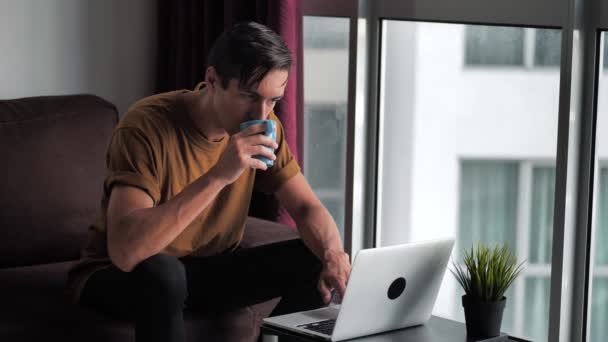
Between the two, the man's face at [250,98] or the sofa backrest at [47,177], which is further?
the sofa backrest at [47,177]

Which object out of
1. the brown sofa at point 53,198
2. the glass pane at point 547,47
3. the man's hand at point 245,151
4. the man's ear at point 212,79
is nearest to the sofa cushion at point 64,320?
the brown sofa at point 53,198

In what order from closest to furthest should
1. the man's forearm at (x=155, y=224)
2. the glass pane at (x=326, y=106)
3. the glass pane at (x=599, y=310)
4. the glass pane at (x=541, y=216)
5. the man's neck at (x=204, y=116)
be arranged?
the man's forearm at (x=155, y=224)
the man's neck at (x=204, y=116)
the glass pane at (x=599, y=310)
the glass pane at (x=541, y=216)
the glass pane at (x=326, y=106)

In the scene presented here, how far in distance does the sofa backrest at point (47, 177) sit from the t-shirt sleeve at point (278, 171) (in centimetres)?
55

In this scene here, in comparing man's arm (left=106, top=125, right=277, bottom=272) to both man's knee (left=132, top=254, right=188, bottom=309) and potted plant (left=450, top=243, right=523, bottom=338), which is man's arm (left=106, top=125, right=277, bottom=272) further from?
potted plant (left=450, top=243, right=523, bottom=338)

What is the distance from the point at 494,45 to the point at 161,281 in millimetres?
1420

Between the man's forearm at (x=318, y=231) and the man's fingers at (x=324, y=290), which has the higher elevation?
the man's forearm at (x=318, y=231)

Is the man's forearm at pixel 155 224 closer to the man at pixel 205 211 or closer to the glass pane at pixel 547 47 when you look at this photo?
the man at pixel 205 211

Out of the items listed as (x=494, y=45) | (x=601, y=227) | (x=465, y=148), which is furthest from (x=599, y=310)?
(x=494, y=45)

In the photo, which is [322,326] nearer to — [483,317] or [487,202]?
[483,317]

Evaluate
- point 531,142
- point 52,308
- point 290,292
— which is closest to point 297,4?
point 531,142

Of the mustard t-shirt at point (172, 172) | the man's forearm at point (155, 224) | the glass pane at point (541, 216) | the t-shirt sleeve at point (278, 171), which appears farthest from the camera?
the glass pane at point (541, 216)

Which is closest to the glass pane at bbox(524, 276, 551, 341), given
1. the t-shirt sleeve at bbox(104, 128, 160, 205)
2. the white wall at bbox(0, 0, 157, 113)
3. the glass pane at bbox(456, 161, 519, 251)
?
the glass pane at bbox(456, 161, 519, 251)

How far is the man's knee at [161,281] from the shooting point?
180 cm

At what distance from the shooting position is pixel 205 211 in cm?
217
